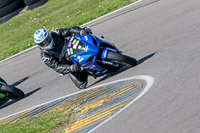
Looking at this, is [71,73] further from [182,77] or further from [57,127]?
[182,77]

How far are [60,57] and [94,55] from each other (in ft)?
2.73

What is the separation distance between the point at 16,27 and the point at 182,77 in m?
12.1

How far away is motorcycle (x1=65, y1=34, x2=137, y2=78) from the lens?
8.22m

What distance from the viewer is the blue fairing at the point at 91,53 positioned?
823cm

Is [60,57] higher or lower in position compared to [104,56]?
higher

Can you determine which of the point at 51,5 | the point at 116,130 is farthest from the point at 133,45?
the point at 51,5

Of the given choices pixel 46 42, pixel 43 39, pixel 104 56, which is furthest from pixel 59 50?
pixel 104 56

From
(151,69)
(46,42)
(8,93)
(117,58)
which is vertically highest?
(46,42)

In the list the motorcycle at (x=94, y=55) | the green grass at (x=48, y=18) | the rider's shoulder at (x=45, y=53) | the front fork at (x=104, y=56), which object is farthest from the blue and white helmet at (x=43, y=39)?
the green grass at (x=48, y=18)

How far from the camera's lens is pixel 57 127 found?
723 cm

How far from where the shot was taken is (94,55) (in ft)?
27.1

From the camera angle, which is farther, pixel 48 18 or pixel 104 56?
pixel 48 18

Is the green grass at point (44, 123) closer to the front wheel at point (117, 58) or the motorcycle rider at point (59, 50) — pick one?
the motorcycle rider at point (59, 50)

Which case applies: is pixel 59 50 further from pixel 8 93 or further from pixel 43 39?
pixel 8 93
